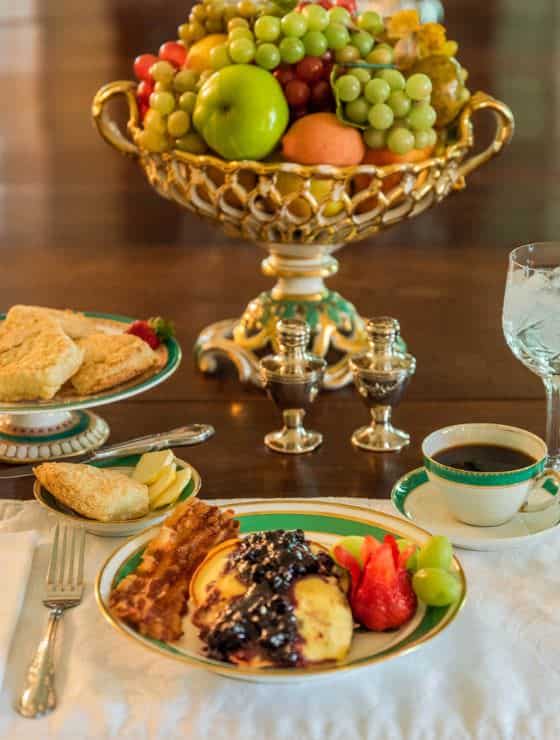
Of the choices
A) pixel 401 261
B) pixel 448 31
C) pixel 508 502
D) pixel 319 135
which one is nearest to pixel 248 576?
pixel 508 502

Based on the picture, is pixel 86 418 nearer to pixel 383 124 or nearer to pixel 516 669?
pixel 383 124

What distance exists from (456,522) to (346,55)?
1.94 ft

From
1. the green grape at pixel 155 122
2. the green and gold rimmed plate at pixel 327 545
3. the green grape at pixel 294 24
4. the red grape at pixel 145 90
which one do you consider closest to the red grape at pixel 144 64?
the red grape at pixel 145 90

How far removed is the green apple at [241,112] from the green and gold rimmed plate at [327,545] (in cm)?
47

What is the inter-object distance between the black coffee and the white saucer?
33 millimetres

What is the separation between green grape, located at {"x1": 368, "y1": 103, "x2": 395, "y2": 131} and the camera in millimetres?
1209

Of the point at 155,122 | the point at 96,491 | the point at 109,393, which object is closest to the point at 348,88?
the point at 155,122

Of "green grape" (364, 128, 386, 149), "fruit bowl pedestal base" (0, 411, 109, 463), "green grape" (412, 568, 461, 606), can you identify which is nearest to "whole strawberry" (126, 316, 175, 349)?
"fruit bowl pedestal base" (0, 411, 109, 463)

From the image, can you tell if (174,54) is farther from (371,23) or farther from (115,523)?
(115,523)

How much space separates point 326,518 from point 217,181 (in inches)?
20.5

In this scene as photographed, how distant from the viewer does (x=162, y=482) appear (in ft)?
3.17

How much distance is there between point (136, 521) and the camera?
0.92m

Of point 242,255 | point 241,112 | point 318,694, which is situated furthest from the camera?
point 242,255

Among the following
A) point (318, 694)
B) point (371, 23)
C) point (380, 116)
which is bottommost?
point (318, 694)
